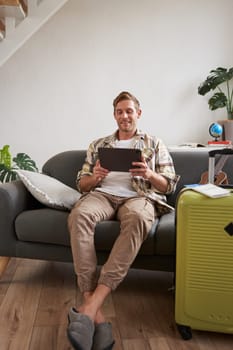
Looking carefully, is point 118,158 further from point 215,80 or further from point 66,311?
point 215,80

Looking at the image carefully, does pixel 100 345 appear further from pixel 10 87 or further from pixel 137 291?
pixel 10 87

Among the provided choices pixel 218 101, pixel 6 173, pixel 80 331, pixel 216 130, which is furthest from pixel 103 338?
pixel 218 101

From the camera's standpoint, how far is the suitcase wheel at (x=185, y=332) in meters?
1.59

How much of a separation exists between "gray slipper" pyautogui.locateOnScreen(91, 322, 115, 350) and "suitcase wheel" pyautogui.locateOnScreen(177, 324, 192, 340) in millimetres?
291

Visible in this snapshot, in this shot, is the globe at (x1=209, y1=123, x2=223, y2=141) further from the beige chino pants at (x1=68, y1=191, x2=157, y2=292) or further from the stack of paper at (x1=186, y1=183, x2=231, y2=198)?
the stack of paper at (x1=186, y1=183, x2=231, y2=198)

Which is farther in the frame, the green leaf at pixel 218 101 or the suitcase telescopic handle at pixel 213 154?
the green leaf at pixel 218 101

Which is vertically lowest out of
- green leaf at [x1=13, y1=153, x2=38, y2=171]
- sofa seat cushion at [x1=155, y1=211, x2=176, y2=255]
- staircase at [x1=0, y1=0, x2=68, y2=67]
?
sofa seat cushion at [x1=155, y1=211, x2=176, y2=255]

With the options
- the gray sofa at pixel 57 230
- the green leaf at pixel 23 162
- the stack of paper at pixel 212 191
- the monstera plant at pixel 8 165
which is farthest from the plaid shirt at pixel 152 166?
the green leaf at pixel 23 162

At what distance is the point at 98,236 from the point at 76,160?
2.48ft

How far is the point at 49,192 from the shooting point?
7.11 ft

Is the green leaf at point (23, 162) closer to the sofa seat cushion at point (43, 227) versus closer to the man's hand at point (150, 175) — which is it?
the sofa seat cushion at point (43, 227)

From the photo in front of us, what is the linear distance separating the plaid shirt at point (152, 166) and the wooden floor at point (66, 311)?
0.45m

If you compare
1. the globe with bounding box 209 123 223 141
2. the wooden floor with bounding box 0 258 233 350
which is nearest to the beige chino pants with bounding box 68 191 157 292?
the wooden floor with bounding box 0 258 233 350

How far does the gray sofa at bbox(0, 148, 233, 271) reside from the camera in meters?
1.90
